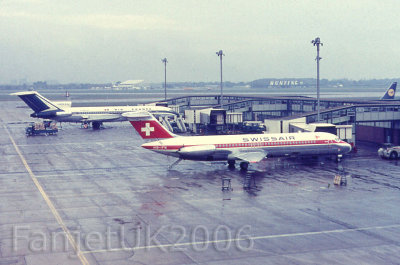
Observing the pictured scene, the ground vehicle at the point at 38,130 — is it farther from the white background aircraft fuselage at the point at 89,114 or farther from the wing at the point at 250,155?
the wing at the point at 250,155

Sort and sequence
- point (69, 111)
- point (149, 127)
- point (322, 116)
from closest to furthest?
point (149, 127)
point (322, 116)
point (69, 111)

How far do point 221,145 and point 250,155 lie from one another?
317 centimetres

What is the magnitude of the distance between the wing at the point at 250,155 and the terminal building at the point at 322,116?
52.3 ft

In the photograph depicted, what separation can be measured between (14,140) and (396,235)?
212 feet

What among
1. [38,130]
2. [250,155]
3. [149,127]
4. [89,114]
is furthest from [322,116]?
[38,130]

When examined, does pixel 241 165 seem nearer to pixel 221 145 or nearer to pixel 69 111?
pixel 221 145

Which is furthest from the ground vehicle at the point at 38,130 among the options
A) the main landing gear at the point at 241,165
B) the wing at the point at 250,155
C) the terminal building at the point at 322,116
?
the wing at the point at 250,155

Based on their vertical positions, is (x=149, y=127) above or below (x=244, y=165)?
above

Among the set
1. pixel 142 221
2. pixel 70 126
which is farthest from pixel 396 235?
pixel 70 126

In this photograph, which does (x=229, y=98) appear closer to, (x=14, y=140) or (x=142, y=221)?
(x=14, y=140)

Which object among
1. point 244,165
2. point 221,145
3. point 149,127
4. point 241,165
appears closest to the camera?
point 221,145

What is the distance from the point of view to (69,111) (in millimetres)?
98000

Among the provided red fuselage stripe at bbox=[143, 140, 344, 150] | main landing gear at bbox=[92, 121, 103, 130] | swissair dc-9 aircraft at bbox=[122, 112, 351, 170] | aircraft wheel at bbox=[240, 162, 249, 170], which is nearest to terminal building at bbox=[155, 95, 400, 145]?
red fuselage stripe at bbox=[143, 140, 344, 150]

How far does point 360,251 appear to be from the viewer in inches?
1051
